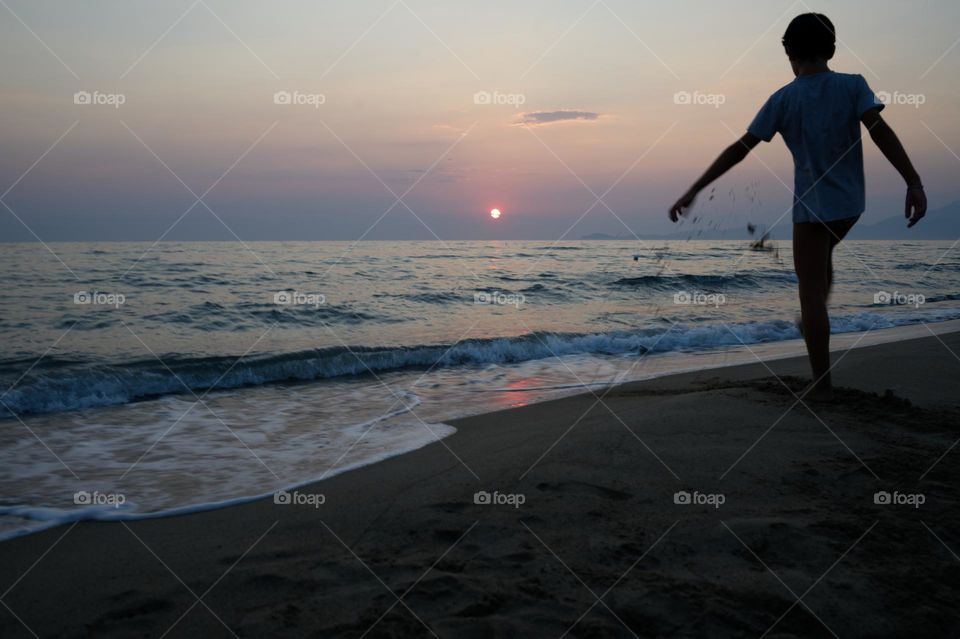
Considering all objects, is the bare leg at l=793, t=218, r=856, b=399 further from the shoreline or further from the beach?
the shoreline

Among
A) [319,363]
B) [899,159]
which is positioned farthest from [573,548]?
[319,363]

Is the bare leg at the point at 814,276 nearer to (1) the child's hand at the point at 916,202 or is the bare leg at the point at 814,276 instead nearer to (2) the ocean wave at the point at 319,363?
(1) the child's hand at the point at 916,202

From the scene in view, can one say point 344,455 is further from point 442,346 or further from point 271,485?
point 442,346

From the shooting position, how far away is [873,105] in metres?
3.60

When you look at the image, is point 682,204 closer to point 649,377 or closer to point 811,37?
point 811,37

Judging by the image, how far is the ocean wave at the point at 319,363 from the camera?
6.66 meters

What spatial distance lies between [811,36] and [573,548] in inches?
127

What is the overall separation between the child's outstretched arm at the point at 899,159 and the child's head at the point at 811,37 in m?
0.47

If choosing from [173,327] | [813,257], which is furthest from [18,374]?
[813,257]

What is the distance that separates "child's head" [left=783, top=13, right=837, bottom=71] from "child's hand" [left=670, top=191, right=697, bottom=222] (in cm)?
101

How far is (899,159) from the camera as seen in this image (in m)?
3.52

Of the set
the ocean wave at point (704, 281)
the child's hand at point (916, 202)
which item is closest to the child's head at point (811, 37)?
the child's hand at point (916, 202)

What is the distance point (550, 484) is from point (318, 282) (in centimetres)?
1630

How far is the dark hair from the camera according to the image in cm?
379
